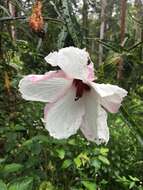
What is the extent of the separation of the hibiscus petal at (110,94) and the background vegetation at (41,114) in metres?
0.03

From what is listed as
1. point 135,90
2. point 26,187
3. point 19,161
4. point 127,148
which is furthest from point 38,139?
point 135,90

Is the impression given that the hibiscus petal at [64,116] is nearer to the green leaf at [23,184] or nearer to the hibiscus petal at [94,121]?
the hibiscus petal at [94,121]

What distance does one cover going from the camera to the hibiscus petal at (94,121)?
1.73 ft

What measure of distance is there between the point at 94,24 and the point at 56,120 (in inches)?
567

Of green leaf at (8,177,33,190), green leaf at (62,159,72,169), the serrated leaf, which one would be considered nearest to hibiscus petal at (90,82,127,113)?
green leaf at (8,177,33,190)

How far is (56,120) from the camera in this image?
54 cm

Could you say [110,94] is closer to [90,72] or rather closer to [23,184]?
[90,72]

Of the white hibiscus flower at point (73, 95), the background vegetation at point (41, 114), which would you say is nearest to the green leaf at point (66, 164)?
the background vegetation at point (41, 114)

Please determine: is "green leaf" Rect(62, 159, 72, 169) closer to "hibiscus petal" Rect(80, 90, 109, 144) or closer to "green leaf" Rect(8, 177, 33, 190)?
"green leaf" Rect(8, 177, 33, 190)

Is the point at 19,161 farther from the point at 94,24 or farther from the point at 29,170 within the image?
the point at 94,24

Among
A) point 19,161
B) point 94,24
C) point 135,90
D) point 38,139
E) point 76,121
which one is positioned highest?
point 76,121

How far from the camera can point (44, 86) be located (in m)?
0.54

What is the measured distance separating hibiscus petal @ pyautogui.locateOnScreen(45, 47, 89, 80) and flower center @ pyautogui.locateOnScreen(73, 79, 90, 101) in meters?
0.03

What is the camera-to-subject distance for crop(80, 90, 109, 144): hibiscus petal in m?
0.53
